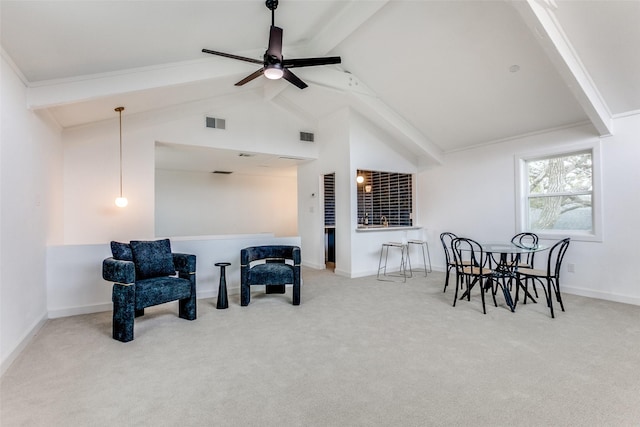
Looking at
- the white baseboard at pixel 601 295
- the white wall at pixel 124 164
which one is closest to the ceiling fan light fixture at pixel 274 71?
the white wall at pixel 124 164

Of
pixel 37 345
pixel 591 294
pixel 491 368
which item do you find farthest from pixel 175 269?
pixel 591 294

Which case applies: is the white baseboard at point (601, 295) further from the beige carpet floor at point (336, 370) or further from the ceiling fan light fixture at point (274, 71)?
the ceiling fan light fixture at point (274, 71)

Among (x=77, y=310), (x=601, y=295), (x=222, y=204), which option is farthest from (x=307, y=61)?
(x=222, y=204)

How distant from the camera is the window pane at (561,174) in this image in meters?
4.45

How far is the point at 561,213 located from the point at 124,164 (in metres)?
6.66

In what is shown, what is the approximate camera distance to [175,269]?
11.7ft

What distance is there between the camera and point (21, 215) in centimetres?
282

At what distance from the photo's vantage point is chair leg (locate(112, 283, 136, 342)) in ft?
9.36

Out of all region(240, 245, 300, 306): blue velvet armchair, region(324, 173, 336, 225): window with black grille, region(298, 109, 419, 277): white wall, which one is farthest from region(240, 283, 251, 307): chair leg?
region(324, 173, 336, 225): window with black grille

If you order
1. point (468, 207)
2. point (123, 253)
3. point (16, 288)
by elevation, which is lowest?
point (16, 288)

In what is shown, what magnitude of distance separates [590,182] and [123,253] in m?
6.11

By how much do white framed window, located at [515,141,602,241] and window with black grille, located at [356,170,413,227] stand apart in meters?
2.25

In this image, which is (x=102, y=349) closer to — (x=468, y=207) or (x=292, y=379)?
(x=292, y=379)

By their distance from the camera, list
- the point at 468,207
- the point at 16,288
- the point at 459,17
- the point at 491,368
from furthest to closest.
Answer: the point at 468,207 → the point at 459,17 → the point at 16,288 → the point at 491,368
